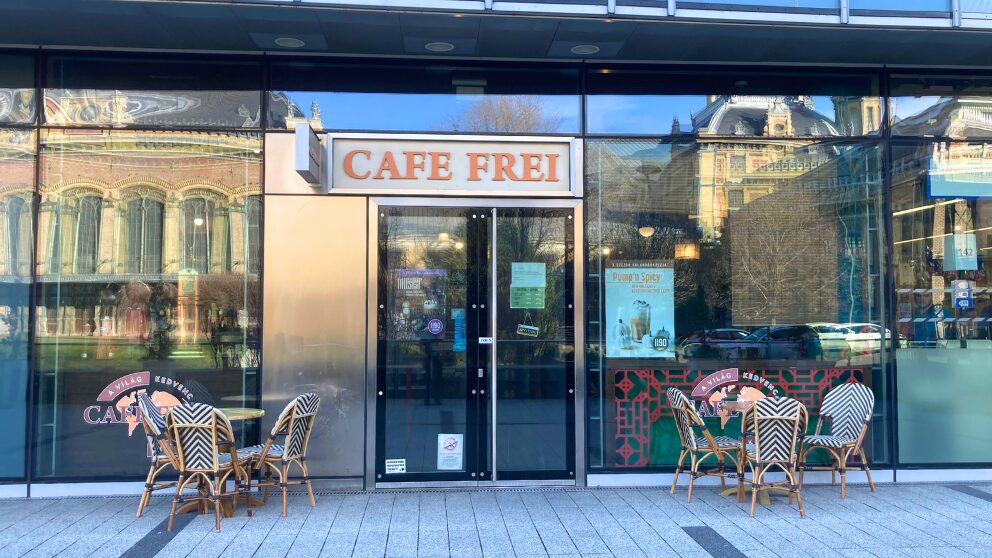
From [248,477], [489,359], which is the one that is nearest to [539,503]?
[489,359]

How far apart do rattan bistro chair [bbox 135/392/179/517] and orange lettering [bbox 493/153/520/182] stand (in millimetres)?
3635

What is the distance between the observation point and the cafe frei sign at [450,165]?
6898 mm

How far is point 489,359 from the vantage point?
6938 millimetres

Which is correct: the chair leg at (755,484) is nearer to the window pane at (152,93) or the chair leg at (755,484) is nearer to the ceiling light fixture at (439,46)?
the ceiling light fixture at (439,46)

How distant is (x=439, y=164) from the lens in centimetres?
699

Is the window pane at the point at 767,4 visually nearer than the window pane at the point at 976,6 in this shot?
Yes

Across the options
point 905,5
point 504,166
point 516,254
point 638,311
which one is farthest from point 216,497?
point 905,5

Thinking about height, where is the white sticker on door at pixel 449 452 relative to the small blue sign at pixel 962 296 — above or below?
below

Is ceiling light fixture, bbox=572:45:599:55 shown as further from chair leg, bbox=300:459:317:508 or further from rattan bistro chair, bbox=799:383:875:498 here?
chair leg, bbox=300:459:317:508

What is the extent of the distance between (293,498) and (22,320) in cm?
305

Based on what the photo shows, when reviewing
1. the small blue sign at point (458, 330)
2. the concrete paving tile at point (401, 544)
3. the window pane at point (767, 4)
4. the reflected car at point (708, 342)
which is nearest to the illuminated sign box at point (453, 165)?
A: the small blue sign at point (458, 330)

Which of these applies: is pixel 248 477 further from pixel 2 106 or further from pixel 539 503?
pixel 2 106

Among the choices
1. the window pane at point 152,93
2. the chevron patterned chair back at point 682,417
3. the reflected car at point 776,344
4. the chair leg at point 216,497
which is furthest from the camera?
the reflected car at point 776,344

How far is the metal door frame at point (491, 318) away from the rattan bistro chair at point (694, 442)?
0.88m
